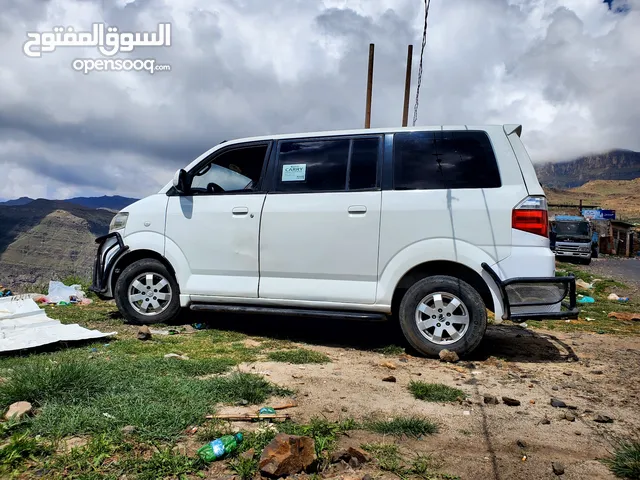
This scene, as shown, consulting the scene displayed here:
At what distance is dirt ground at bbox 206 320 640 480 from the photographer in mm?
2447

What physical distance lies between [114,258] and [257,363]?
2668 mm

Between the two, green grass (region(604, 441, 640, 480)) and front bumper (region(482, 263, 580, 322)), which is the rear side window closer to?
front bumper (region(482, 263, 580, 322))

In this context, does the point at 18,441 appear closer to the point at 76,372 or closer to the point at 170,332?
the point at 76,372

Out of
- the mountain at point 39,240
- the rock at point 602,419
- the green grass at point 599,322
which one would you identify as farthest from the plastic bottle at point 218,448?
the mountain at point 39,240

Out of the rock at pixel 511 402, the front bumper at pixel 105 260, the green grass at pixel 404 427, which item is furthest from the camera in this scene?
the front bumper at pixel 105 260

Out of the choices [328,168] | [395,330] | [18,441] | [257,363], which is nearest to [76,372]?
[18,441]

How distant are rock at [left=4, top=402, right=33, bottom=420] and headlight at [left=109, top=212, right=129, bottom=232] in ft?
10.7

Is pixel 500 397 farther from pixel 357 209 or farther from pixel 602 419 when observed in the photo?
pixel 357 209

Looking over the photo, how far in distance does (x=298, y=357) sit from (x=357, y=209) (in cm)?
160

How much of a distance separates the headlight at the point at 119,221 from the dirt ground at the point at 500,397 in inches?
105

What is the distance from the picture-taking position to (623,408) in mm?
3207

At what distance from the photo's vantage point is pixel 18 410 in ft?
8.52

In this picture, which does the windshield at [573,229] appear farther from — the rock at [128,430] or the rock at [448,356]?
the rock at [128,430]

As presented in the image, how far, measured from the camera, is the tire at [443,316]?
14.2 feet
